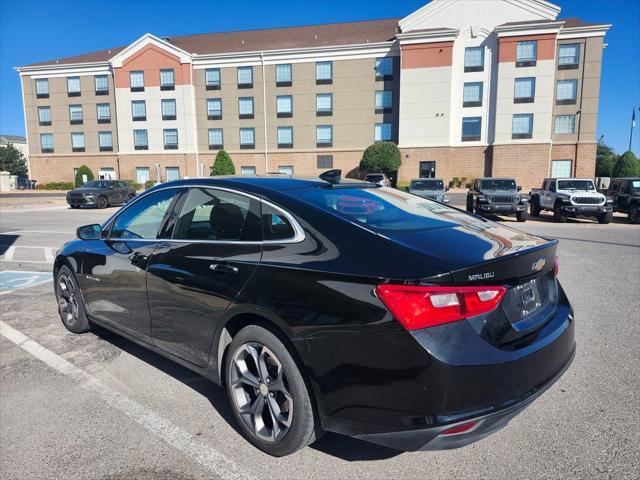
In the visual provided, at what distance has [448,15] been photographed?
125 ft

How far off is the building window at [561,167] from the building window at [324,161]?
2004 centimetres

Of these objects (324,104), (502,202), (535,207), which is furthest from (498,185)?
(324,104)

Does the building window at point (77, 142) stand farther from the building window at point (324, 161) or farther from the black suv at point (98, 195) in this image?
the black suv at point (98, 195)

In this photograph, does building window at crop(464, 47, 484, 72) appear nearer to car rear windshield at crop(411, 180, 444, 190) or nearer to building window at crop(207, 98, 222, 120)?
car rear windshield at crop(411, 180, 444, 190)

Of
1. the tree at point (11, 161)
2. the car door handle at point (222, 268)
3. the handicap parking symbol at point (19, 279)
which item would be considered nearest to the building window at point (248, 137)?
the handicap parking symbol at point (19, 279)

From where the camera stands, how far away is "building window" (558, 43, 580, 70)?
38219 mm

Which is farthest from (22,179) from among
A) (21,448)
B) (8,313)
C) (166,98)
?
(21,448)

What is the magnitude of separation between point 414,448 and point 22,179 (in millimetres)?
62593

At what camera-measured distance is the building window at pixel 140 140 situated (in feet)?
154

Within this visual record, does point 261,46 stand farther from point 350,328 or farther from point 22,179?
point 350,328

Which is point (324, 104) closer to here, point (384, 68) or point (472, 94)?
point (384, 68)

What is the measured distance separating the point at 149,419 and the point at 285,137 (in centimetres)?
4338

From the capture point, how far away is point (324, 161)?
144 ft

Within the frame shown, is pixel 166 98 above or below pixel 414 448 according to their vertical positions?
above
